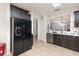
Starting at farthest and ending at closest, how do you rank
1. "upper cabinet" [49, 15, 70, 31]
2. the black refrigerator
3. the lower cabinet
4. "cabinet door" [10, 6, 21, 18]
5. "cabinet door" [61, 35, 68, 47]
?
"upper cabinet" [49, 15, 70, 31] < "cabinet door" [61, 35, 68, 47] < the lower cabinet < "cabinet door" [10, 6, 21, 18] < the black refrigerator

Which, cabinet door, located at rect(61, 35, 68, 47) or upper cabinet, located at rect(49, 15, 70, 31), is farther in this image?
upper cabinet, located at rect(49, 15, 70, 31)

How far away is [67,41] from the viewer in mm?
5801

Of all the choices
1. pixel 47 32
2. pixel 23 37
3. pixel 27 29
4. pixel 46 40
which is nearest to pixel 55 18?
pixel 47 32

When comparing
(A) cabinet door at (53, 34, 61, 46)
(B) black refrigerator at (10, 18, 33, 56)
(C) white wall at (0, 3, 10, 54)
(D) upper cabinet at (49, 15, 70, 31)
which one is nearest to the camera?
(C) white wall at (0, 3, 10, 54)

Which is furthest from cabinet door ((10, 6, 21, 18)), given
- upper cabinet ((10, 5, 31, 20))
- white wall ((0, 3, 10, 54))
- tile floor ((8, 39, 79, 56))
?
tile floor ((8, 39, 79, 56))

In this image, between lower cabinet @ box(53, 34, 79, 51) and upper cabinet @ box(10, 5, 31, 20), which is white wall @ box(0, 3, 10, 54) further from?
lower cabinet @ box(53, 34, 79, 51)

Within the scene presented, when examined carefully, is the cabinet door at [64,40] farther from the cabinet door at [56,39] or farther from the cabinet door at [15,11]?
the cabinet door at [15,11]

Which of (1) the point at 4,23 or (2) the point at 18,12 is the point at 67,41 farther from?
(1) the point at 4,23

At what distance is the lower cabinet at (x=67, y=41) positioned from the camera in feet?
17.2

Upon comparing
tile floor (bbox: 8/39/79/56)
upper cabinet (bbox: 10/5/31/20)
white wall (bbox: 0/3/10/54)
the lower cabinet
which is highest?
upper cabinet (bbox: 10/5/31/20)

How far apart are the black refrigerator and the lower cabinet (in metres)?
1.96

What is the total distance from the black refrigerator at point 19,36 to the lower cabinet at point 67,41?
6.42ft

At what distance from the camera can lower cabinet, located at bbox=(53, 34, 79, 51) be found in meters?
5.23

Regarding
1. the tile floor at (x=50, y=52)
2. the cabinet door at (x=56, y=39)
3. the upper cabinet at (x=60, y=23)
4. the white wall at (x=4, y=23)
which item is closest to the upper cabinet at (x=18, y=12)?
the white wall at (x=4, y=23)
